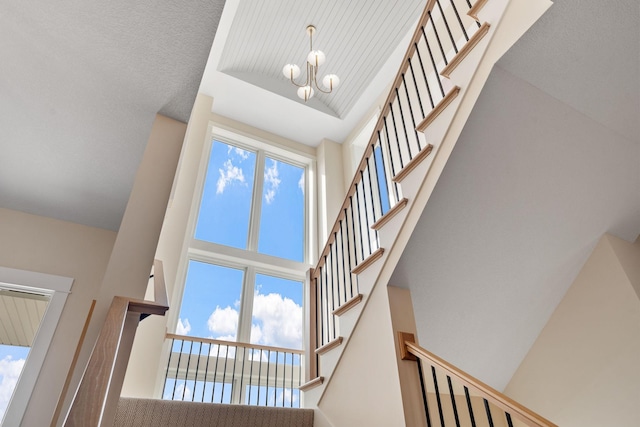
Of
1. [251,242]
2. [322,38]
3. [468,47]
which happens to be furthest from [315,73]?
[468,47]

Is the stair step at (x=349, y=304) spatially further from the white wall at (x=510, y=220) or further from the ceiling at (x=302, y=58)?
the ceiling at (x=302, y=58)

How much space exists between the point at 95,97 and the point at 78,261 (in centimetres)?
168

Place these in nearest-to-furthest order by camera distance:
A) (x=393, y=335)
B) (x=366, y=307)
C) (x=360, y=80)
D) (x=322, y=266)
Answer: (x=393, y=335), (x=366, y=307), (x=322, y=266), (x=360, y=80)

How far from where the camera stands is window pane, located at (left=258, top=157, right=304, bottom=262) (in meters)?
6.37

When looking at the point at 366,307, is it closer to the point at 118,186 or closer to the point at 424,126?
the point at 424,126

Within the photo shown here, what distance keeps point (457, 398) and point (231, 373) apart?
9.08 feet

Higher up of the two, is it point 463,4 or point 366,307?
point 463,4

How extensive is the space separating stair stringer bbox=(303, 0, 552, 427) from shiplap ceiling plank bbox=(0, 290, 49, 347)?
98.0 inches

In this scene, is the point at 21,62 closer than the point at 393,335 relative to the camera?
Yes

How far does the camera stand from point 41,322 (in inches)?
127

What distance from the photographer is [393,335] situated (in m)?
2.59

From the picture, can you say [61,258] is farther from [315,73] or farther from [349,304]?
[315,73]

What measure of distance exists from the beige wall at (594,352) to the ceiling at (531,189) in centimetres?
11

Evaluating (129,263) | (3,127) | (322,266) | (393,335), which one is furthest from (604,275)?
(3,127)
